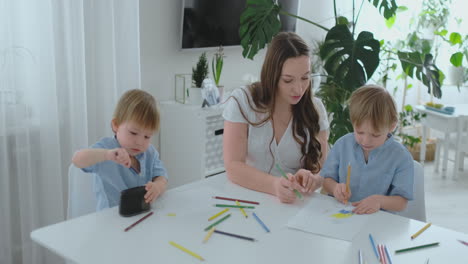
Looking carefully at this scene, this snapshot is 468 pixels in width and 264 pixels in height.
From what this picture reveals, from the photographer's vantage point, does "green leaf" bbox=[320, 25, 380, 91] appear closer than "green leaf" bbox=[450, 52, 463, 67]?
Yes

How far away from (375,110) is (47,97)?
158 cm

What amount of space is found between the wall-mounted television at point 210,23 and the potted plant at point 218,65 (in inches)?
2.8

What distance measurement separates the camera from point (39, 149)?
2.50m

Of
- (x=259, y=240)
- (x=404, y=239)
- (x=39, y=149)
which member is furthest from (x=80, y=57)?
(x=404, y=239)

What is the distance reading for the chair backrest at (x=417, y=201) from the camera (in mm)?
1812

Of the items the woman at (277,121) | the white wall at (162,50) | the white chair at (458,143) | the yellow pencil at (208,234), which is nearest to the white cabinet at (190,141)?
the white wall at (162,50)

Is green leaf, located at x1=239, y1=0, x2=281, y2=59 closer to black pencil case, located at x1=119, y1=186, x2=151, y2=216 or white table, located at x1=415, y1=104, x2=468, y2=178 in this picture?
black pencil case, located at x1=119, y1=186, x2=151, y2=216

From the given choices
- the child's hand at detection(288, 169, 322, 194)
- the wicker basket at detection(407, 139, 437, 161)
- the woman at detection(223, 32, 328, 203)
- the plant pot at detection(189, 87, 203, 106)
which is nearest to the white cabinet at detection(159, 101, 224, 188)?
the plant pot at detection(189, 87, 203, 106)

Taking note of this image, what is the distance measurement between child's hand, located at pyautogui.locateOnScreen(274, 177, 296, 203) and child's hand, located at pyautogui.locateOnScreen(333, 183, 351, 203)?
14 centimetres

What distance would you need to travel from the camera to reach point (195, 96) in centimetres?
315

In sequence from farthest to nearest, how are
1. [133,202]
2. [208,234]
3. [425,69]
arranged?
[425,69], [133,202], [208,234]

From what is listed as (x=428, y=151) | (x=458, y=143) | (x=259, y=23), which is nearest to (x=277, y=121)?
(x=259, y=23)

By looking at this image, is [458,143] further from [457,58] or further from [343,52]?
[343,52]

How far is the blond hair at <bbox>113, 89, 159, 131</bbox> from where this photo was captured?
1.61 m
